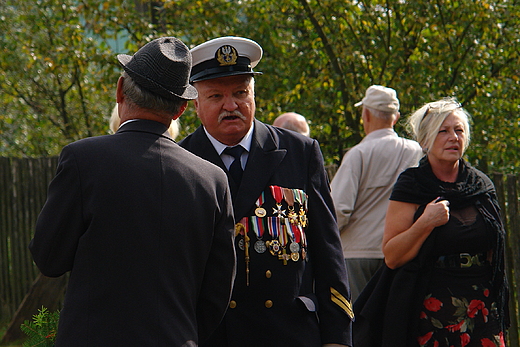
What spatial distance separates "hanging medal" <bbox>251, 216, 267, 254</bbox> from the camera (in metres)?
2.66

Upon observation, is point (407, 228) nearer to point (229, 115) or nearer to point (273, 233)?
point (273, 233)

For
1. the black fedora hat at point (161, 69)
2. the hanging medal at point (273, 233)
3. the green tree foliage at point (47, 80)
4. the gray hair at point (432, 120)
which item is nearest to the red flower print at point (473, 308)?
the gray hair at point (432, 120)

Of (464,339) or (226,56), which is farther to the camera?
(464,339)

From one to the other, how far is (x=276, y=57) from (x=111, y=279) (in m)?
7.59

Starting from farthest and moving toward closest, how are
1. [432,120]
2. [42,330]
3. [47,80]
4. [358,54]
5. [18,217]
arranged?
[47,80] < [358,54] < [18,217] < [432,120] < [42,330]

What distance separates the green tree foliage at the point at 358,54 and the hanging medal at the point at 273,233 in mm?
4836

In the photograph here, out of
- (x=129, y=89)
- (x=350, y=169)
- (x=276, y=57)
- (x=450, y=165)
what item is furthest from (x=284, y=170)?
(x=276, y=57)

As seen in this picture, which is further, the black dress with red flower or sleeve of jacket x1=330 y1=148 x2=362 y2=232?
sleeve of jacket x1=330 y1=148 x2=362 y2=232

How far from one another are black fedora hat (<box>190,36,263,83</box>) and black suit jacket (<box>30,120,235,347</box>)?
0.69 meters

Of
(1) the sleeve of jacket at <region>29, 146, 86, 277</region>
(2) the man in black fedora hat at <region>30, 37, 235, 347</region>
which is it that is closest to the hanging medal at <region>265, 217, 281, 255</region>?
(2) the man in black fedora hat at <region>30, 37, 235, 347</region>

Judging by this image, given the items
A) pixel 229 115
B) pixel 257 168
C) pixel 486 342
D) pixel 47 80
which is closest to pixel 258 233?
pixel 257 168

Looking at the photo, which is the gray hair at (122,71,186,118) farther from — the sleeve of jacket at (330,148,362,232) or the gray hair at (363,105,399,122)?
the gray hair at (363,105,399,122)

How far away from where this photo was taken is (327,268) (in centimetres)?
273

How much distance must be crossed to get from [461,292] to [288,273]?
1308 mm
